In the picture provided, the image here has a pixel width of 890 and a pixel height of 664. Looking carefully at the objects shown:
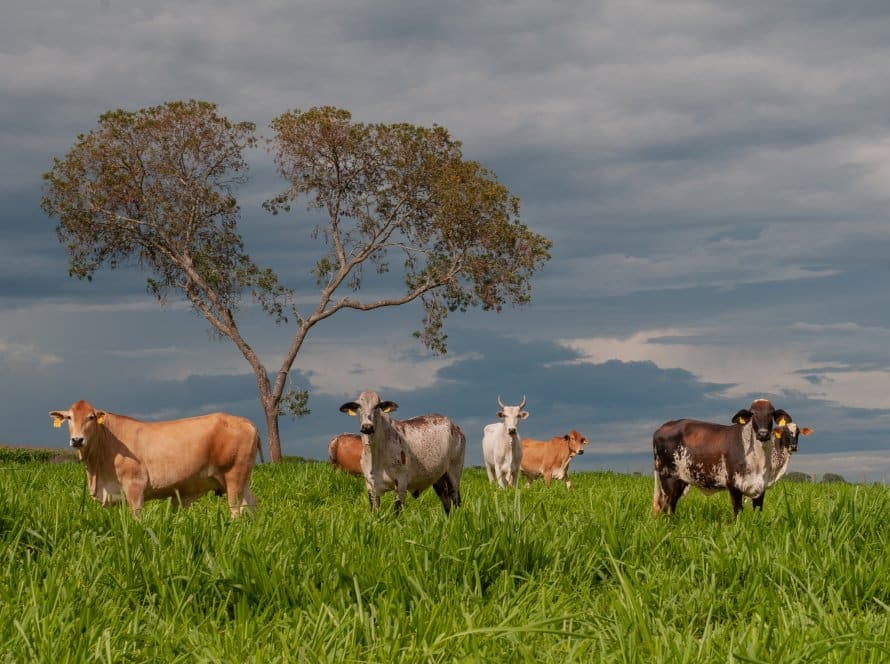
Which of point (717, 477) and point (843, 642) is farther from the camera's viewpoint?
point (717, 477)

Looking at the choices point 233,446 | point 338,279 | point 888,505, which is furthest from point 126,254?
point 888,505

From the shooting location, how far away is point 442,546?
6215 millimetres

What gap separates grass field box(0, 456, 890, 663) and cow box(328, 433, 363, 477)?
11143mm

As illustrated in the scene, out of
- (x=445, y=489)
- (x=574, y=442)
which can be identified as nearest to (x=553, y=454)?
(x=574, y=442)

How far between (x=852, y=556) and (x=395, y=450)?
22.2ft

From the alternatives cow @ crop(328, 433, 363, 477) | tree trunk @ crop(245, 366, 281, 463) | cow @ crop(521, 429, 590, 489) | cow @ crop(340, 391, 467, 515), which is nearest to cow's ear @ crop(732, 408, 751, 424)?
cow @ crop(340, 391, 467, 515)

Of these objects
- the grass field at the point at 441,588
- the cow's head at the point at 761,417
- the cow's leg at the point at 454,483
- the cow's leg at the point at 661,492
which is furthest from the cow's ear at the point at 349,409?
the cow's head at the point at 761,417

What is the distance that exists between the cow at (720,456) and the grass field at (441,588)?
13.7 ft

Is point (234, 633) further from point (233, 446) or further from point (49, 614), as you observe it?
point (233, 446)

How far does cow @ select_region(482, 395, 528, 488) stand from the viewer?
20.5 metres

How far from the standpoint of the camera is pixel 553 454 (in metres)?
24.2

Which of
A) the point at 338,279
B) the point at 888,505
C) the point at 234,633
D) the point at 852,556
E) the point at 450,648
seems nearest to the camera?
the point at 450,648

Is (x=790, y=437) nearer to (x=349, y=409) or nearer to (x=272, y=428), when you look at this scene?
(x=349, y=409)

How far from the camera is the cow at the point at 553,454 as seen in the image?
24.1 meters
